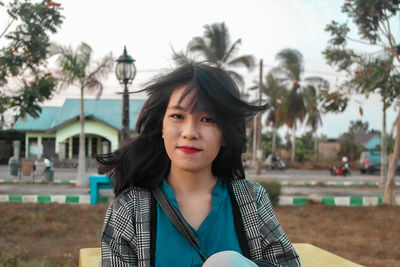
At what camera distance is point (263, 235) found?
1759mm

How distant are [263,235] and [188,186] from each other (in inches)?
13.7

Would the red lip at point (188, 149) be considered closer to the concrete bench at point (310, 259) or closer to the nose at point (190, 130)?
the nose at point (190, 130)

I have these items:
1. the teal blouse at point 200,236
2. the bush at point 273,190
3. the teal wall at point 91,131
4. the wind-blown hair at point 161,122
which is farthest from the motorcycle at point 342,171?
the teal blouse at point 200,236

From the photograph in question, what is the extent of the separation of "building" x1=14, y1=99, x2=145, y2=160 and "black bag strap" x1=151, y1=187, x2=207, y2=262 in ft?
78.1

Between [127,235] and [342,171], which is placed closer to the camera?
[127,235]

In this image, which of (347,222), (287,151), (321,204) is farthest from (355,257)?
(287,151)

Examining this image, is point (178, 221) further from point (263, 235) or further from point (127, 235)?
point (263, 235)

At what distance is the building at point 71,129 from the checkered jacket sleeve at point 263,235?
78.0 ft

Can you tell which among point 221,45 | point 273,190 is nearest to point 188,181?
point 273,190

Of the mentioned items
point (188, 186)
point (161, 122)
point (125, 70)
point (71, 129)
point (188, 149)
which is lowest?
point (188, 186)

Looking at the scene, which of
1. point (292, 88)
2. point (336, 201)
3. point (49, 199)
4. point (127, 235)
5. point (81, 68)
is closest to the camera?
point (127, 235)

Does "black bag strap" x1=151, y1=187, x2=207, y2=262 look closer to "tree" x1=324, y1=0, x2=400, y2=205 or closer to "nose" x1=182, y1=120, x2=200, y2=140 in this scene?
"nose" x1=182, y1=120, x2=200, y2=140

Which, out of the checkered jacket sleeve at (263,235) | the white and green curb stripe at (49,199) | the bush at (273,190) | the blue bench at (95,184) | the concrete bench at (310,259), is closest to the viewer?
the checkered jacket sleeve at (263,235)

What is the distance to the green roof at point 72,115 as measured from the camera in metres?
26.6
